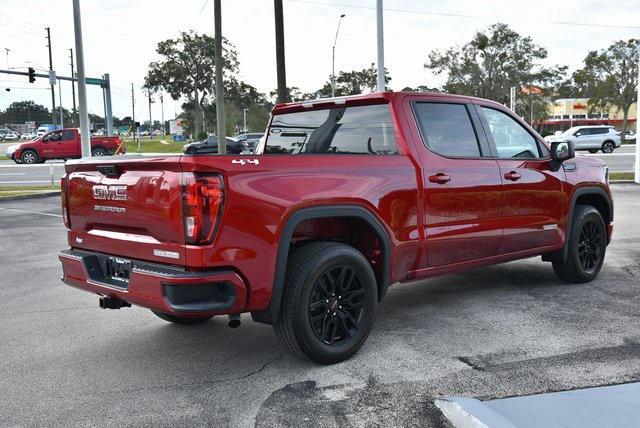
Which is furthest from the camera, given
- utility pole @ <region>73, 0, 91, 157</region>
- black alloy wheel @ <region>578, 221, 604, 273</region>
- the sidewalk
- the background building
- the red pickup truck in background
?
the background building

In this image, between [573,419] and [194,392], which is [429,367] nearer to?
[573,419]

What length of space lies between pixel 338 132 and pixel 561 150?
220cm

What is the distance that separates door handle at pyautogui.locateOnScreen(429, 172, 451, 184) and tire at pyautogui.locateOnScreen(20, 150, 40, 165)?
34153 millimetres

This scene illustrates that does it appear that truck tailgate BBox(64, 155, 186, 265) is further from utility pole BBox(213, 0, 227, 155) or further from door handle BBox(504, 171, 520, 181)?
utility pole BBox(213, 0, 227, 155)

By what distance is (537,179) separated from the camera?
582 centimetres

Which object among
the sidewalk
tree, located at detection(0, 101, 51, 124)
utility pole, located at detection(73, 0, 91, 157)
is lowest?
the sidewalk

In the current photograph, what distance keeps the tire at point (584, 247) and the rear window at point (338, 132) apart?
2.52 meters

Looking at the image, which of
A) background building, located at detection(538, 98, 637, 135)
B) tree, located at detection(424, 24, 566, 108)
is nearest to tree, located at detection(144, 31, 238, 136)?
tree, located at detection(424, 24, 566, 108)

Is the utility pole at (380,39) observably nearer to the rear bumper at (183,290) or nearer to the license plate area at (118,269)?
the license plate area at (118,269)

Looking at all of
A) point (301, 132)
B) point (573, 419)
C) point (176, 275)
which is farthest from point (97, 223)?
point (573, 419)

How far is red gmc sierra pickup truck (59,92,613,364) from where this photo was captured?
3.64 metres

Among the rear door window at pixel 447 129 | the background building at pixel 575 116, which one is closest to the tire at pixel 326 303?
the rear door window at pixel 447 129

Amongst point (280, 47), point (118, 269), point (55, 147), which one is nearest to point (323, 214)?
point (118, 269)

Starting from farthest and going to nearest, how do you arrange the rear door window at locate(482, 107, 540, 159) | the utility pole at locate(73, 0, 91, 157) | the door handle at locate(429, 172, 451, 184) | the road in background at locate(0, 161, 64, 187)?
the road in background at locate(0, 161, 64, 187) → the utility pole at locate(73, 0, 91, 157) → the rear door window at locate(482, 107, 540, 159) → the door handle at locate(429, 172, 451, 184)
